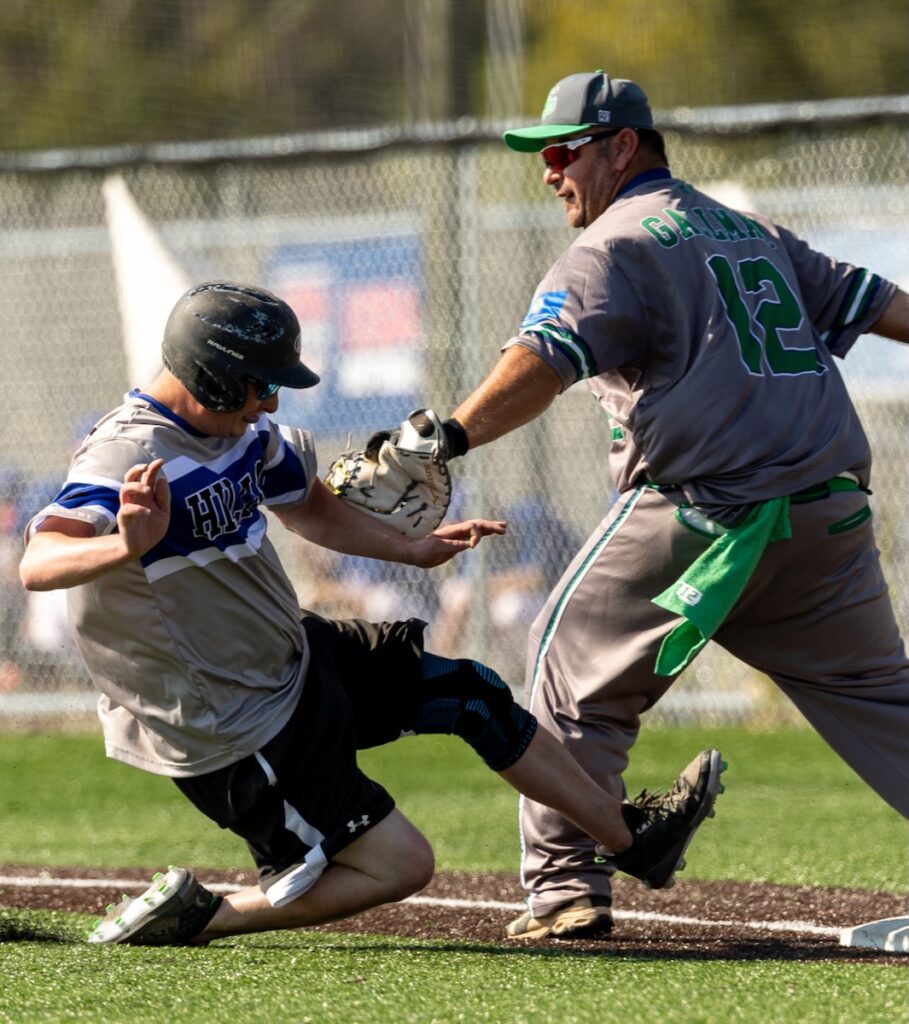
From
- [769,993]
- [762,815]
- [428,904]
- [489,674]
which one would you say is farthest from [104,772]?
[769,993]

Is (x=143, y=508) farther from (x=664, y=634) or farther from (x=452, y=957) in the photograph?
(x=664, y=634)

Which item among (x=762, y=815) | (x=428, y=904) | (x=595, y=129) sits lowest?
(x=762, y=815)

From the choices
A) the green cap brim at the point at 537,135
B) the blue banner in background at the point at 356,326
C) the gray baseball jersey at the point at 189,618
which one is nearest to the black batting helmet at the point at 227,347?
the gray baseball jersey at the point at 189,618

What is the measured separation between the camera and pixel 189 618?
4273mm

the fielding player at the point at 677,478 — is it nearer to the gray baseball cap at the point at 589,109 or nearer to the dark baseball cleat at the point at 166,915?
the gray baseball cap at the point at 589,109

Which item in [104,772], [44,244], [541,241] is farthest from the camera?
[44,244]

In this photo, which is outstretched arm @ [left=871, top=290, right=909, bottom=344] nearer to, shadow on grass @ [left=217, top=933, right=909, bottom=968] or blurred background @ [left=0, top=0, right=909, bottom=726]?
shadow on grass @ [left=217, top=933, right=909, bottom=968]

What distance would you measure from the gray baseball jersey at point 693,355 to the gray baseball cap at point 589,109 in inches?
10.5

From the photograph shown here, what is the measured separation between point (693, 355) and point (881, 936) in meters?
1.52

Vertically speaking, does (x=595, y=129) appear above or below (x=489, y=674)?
above

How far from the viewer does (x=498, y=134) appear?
1003cm

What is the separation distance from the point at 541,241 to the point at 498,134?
2.14 ft

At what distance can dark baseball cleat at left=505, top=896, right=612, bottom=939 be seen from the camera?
15.2 ft

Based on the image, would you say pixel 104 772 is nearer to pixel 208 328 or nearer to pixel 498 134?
pixel 498 134
